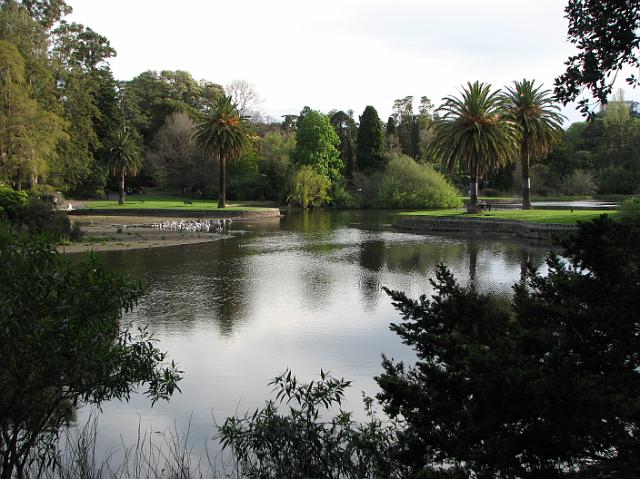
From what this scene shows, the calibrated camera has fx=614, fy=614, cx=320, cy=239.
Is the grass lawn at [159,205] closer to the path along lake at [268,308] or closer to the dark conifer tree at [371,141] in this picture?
the dark conifer tree at [371,141]

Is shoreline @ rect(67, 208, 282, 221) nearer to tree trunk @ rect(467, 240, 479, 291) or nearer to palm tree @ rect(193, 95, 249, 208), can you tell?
palm tree @ rect(193, 95, 249, 208)

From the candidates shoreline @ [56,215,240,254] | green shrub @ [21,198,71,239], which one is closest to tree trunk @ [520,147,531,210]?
shoreline @ [56,215,240,254]

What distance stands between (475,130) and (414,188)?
22.7 m

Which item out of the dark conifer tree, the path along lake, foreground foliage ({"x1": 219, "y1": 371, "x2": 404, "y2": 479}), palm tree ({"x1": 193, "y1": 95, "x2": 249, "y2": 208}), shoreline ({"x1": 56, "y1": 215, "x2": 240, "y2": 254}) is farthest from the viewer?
the dark conifer tree

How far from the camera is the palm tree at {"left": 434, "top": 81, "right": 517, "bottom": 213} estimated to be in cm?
4284

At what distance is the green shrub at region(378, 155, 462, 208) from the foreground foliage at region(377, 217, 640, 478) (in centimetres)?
5927

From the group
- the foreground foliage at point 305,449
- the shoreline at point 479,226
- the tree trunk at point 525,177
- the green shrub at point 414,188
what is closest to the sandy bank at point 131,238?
the shoreline at point 479,226

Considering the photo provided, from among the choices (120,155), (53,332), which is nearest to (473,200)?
(120,155)

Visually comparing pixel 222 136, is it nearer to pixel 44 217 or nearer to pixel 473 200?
pixel 473 200

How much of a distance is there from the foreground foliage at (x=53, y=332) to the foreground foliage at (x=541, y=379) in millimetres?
2413

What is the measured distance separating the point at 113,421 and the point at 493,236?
31383 mm

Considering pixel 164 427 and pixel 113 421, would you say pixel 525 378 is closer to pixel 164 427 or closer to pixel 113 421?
pixel 164 427

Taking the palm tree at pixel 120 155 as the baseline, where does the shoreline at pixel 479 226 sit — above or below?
below

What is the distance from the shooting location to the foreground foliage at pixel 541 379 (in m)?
4.60
